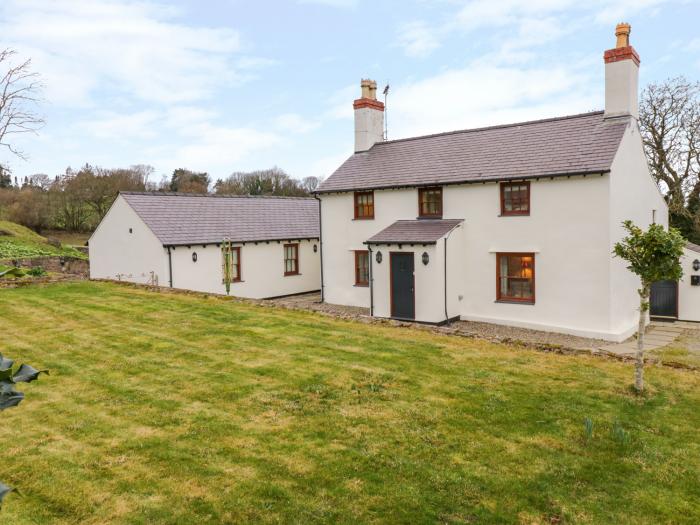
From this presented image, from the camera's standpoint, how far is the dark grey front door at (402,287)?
1922 centimetres

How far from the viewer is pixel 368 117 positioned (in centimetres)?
2425

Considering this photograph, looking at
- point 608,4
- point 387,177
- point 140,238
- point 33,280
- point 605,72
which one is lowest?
point 33,280

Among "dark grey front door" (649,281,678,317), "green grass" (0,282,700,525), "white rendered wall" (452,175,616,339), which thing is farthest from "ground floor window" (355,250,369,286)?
"dark grey front door" (649,281,678,317)

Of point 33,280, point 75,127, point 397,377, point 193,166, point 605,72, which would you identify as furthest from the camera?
point 193,166

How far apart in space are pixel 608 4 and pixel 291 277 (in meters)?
17.8

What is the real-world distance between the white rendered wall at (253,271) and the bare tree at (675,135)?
73.9 feet

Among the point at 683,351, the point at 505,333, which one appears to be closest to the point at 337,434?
the point at 505,333

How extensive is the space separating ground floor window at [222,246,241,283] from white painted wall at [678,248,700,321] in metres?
18.5

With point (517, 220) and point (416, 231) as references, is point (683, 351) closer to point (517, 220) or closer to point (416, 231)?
point (517, 220)

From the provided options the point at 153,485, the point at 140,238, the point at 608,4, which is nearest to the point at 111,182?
the point at 140,238

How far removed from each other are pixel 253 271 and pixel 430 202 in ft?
31.5

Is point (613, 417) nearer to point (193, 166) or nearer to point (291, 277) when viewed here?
point (291, 277)

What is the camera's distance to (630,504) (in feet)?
18.9

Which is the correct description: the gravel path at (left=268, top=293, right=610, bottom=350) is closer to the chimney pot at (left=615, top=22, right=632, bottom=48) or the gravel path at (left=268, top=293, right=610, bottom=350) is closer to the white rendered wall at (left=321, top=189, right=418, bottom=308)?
the white rendered wall at (left=321, top=189, right=418, bottom=308)
